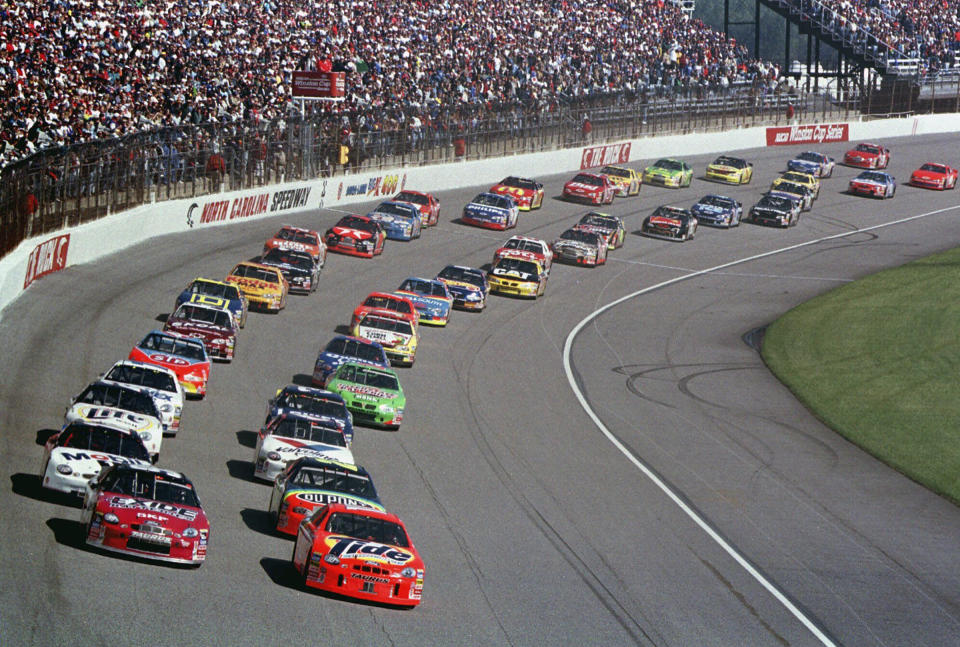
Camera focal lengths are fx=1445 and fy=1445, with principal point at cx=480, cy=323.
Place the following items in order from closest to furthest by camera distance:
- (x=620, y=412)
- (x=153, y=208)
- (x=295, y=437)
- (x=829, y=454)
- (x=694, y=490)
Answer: (x=295, y=437)
(x=694, y=490)
(x=829, y=454)
(x=620, y=412)
(x=153, y=208)

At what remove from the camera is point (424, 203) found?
55094mm

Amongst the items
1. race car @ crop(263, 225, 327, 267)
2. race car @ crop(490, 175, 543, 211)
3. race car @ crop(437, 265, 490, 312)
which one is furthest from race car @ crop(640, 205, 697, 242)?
race car @ crop(263, 225, 327, 267)

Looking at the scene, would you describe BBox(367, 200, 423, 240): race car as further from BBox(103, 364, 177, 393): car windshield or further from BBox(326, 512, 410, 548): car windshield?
BBox(326, 512, 410, 548): car windshield

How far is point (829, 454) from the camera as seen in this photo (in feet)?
105

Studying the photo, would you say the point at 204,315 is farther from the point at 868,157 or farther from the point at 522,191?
the point at 868,157

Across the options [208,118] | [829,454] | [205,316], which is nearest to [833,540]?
[829,454]

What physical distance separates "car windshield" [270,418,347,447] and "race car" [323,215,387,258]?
2409cm

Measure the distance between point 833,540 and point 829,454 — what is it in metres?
6.86

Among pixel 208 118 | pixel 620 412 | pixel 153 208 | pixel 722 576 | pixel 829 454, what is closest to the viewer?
pixel 722 576

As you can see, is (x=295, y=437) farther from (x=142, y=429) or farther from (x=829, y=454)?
(x=829, y=454)

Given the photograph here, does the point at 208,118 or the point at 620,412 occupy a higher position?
the point at 208,118

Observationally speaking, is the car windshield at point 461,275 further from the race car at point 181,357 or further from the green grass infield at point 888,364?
the race car at point 181,357

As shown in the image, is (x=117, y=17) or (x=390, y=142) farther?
(x=390, y=142)

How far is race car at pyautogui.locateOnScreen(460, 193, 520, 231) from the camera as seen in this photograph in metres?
56.0
